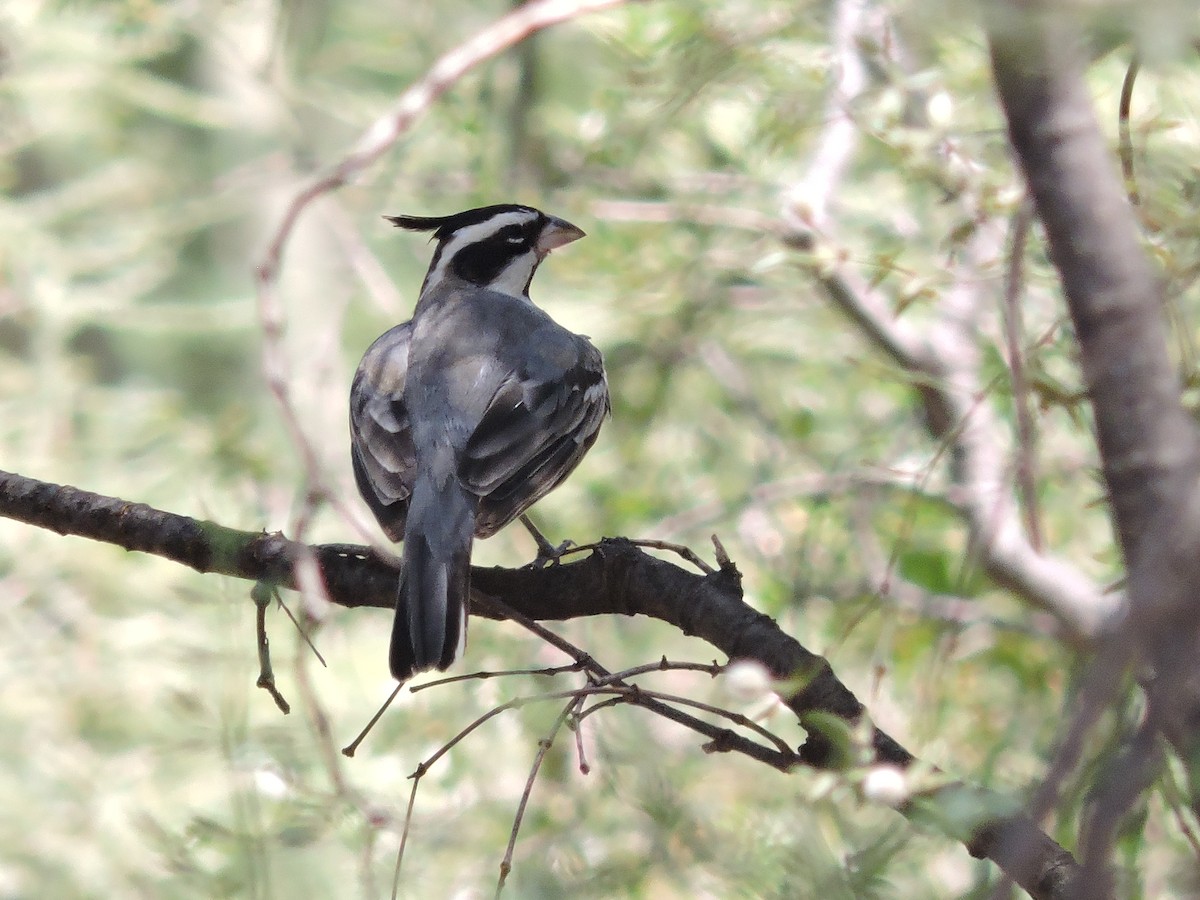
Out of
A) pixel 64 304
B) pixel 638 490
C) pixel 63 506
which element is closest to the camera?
pixel 63 506

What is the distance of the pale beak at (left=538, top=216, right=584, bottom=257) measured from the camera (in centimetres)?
504

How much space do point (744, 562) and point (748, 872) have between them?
2944 mm

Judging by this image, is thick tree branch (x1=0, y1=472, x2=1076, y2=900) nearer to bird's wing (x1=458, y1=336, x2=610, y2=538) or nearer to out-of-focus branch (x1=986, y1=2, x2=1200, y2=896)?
bird's wing (x1=458, y1=336, x2=610, y2=538)

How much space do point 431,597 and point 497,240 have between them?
2.41 meters

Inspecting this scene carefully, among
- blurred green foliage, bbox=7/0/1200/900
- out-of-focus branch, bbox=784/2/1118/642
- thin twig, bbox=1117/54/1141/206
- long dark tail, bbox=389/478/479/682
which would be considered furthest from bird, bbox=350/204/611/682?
thin twig, bbox=1117/54/1141/206

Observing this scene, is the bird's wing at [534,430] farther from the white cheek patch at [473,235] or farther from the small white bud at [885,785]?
the small white bud at [885,785]

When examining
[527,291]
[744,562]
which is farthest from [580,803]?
[527,291]

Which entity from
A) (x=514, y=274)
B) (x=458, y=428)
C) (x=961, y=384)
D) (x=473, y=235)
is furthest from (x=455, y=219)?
(x=961, y=384)

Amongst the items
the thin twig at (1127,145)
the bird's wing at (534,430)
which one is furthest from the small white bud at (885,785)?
the bird's wing at (534,430)

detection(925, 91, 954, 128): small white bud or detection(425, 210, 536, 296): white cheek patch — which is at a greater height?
detection(925, 91, 954, 128): small white bud

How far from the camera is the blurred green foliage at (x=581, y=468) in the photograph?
428cm

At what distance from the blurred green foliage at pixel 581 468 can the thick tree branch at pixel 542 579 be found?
444mm

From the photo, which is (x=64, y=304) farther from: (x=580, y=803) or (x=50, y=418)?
(x=580, y=803)

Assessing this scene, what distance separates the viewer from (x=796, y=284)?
5.61 meters
